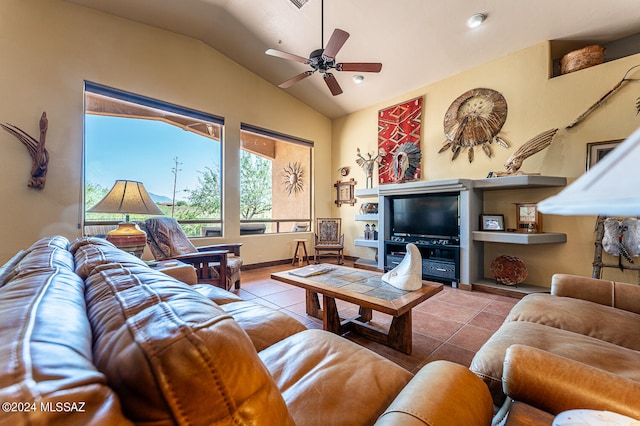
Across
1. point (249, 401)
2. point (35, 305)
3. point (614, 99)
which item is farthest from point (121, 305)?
point (614, 99)

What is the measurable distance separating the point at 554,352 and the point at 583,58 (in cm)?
391

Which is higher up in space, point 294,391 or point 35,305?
point 35,305

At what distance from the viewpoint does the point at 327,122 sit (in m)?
6.12

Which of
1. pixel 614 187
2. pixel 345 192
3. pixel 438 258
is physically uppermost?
pixel 345 192

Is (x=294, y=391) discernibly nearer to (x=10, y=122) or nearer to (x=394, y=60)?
(x=10, y=122)

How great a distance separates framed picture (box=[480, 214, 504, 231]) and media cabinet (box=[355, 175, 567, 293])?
0.26 ft

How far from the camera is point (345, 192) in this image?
5887mm

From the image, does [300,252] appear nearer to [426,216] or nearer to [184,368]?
[426,216]

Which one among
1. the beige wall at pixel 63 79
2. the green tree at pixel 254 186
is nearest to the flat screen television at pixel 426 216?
the green tree at pixel 254 186

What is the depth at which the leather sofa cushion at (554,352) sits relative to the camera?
3.40 feet

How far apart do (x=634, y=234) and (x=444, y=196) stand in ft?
6.43

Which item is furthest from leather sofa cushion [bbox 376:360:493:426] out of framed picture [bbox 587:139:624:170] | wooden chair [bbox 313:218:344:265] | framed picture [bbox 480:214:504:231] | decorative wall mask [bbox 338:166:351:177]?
decorative wall mask [bbox 338:166:351:177]

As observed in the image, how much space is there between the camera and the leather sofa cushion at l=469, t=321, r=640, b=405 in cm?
104

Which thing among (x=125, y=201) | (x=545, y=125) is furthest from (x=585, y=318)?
(x=125, y=201)
